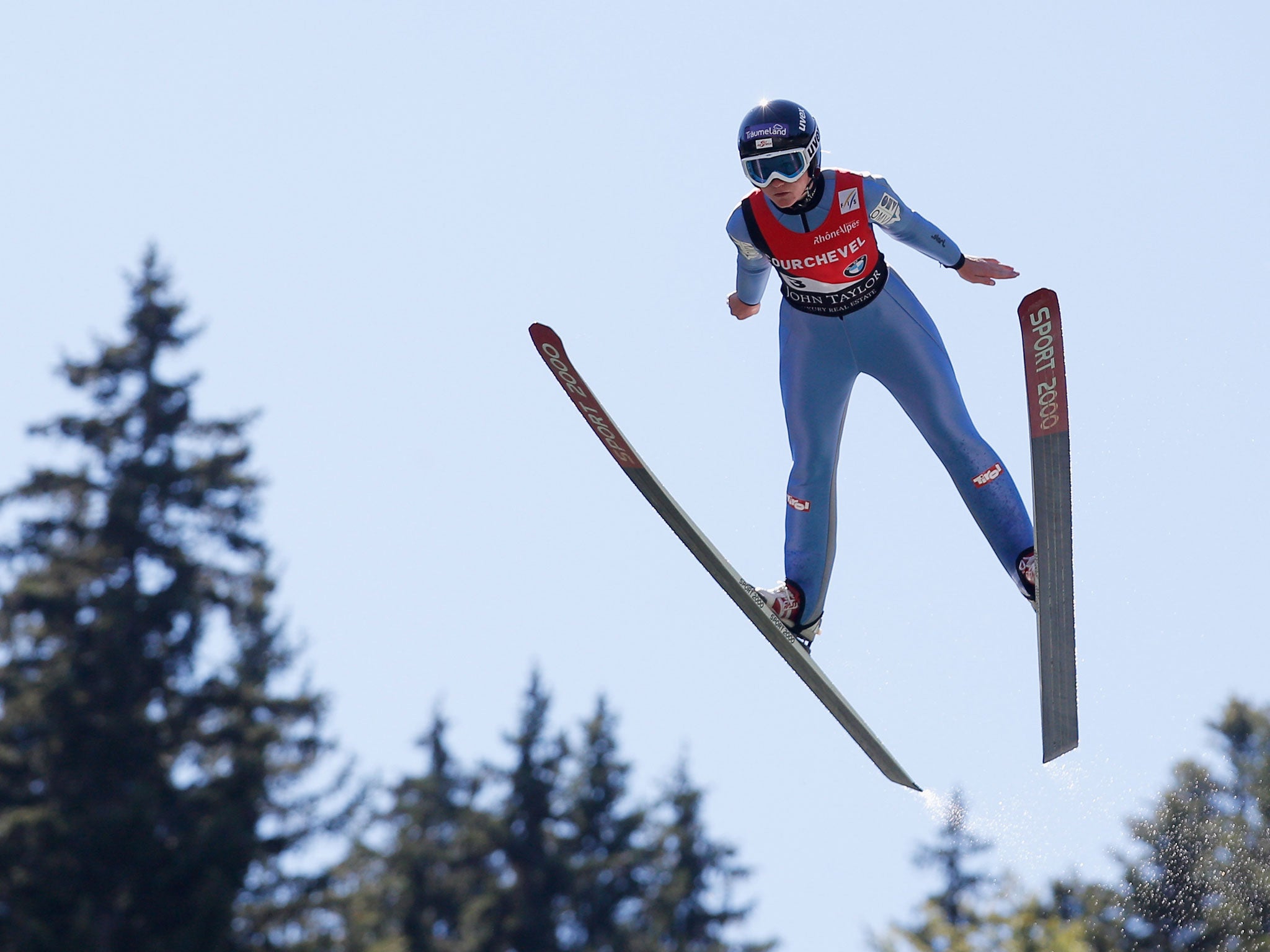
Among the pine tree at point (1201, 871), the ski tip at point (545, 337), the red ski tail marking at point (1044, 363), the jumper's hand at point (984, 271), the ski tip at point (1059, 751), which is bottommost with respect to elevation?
the ski tip at point (1059, 751)

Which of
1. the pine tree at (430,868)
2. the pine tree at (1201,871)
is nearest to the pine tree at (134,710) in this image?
the pine tree at (430,868)

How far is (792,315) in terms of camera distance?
28.4 feet

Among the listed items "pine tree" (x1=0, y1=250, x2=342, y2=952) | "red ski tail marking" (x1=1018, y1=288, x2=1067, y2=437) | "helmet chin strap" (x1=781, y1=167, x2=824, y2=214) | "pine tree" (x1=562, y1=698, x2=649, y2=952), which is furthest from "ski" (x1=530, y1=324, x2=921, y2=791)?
"pine tree" (x1=562, y1=698, x2=649, y2=952)

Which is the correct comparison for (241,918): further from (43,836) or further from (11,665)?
(11,665)

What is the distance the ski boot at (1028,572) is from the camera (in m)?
8.55

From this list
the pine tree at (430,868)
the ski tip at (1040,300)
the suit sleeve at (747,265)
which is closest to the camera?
the ski tip at (1040,300)

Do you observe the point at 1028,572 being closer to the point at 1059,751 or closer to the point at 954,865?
the point at 1059,751

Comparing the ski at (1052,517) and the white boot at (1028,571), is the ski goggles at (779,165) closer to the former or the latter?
the ski at (1052,517)

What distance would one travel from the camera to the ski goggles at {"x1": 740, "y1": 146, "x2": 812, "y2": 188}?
26.2 feet

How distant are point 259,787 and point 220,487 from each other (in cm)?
635

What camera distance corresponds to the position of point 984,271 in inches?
331

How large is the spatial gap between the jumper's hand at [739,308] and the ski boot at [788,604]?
1372 millimetres

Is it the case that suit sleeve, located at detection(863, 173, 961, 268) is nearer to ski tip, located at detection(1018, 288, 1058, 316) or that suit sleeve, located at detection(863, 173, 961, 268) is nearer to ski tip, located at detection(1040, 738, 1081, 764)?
ski tip, located at detection(1018, 288, 1058, 316)

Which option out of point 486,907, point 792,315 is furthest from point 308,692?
point 792,315
